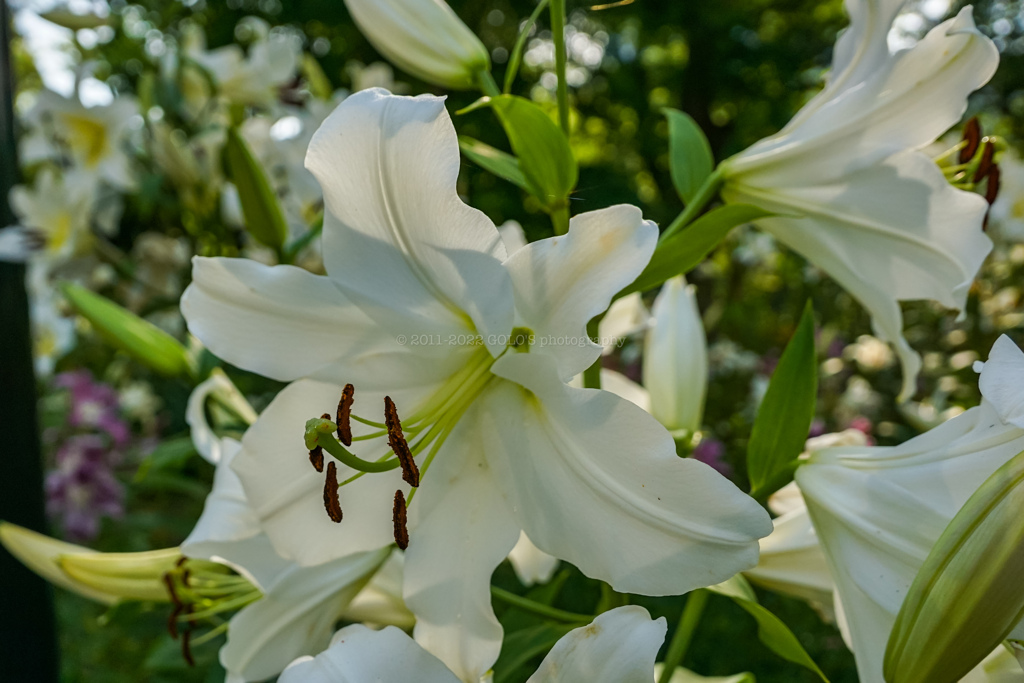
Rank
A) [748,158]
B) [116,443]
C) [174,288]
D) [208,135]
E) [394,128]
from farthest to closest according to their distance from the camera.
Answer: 1. [116,443]
2. [174,288]
3. [208,135]
4. [748,158]
5. [394,128]

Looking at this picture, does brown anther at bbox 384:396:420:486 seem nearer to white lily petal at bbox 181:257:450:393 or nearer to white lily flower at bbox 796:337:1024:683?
white lily petal at bbox 181:257:450:393

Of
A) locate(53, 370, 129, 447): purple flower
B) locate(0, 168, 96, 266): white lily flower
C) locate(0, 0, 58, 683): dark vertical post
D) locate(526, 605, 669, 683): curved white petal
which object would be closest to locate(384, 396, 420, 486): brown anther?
locate(526, 605, 669, 683): curved white petal

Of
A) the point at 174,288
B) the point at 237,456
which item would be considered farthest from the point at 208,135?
the point at 237,456

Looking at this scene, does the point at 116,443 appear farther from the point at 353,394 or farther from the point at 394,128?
the point at 394,128

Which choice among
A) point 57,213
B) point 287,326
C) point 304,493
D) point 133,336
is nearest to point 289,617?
point 304,493

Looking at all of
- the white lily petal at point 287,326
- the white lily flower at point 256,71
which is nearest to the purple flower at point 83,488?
the white lily flower at point 256,71

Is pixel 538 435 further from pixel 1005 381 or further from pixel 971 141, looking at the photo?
pixel 971 141
